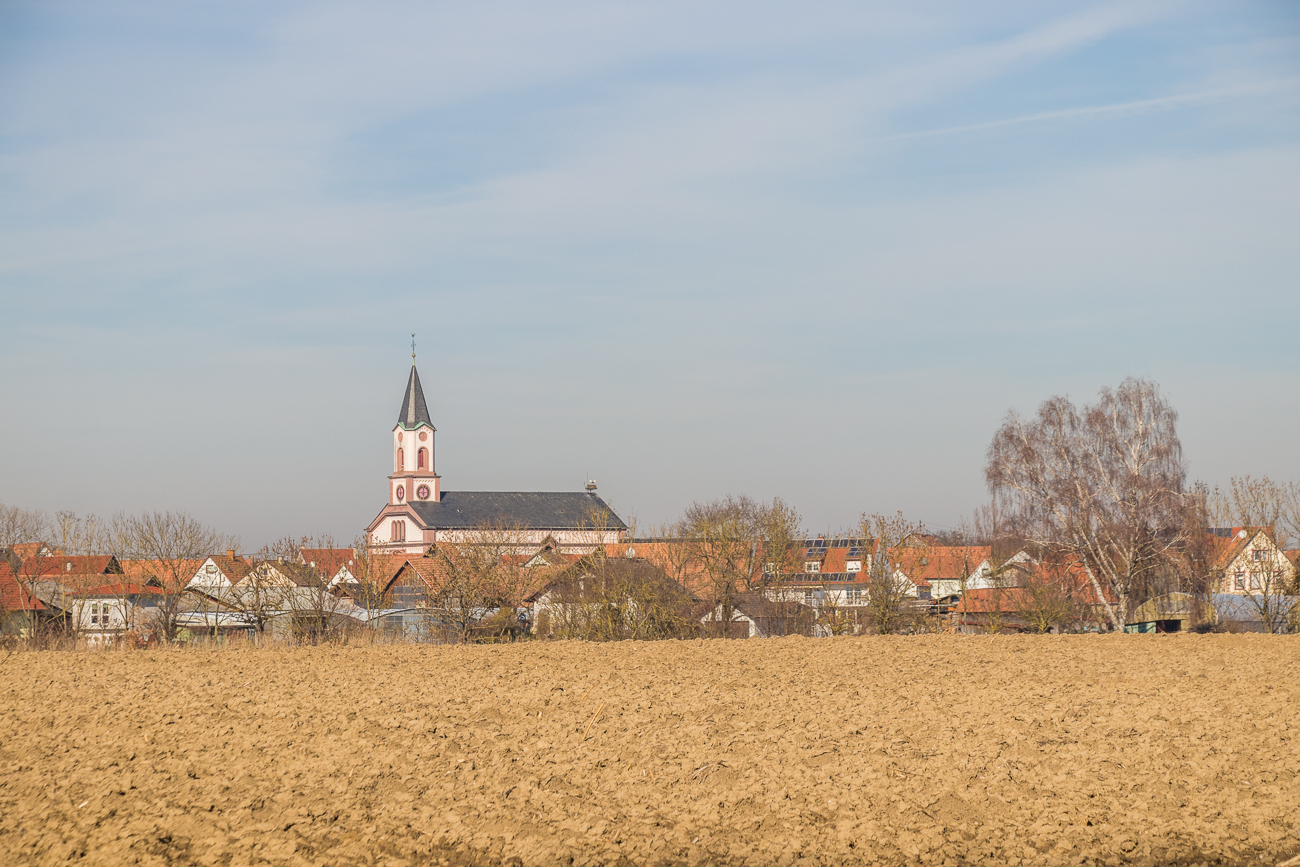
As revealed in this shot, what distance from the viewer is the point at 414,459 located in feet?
367

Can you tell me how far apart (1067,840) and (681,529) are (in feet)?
78.4

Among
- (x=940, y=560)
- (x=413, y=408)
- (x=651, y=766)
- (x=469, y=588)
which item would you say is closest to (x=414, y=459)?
(x=413, y=408)

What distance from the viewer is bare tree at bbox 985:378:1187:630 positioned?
40.4m

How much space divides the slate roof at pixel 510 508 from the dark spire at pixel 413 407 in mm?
7936

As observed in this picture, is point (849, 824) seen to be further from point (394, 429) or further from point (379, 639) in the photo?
point (394, 429)

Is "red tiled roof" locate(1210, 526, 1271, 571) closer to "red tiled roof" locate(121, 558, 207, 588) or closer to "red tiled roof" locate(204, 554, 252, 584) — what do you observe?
"red tiled roof" locate(204, 554, 252, 584)

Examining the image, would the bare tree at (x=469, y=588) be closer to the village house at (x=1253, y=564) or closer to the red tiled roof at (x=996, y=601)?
the red tiled roof at (x=996, y=601)

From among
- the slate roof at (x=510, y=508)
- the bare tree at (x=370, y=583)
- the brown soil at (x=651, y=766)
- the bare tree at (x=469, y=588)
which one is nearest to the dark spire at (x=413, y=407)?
the slate roof at (x=510, y=508)

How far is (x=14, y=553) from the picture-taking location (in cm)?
3866

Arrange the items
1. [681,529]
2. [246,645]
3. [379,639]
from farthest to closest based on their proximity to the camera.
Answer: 1. [681,529]
2. [379,639]
3. [246,645]

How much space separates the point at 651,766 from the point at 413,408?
104623 mm

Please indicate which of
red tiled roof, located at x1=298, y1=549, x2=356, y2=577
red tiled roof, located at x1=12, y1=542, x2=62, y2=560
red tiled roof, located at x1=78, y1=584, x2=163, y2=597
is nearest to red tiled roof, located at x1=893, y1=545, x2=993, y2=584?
red tiled roof, located at x1=298, y1=549, x2=356, y2=577

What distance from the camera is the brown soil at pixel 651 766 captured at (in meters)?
9.73

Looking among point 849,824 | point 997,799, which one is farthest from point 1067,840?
point 849,824
